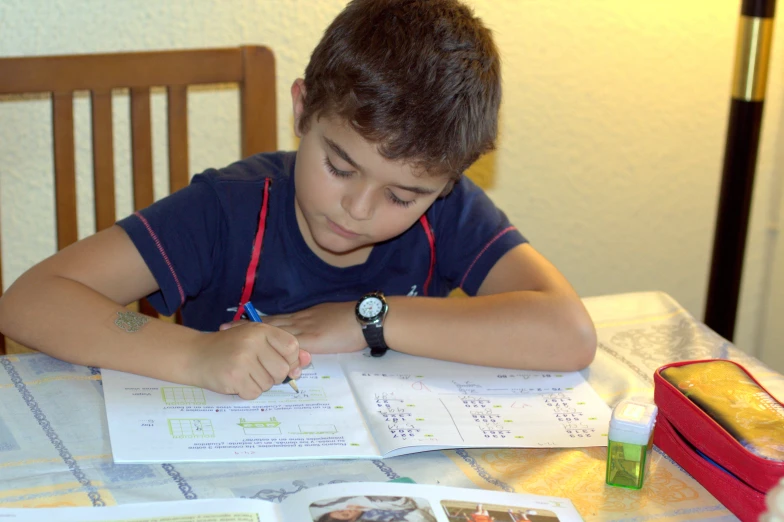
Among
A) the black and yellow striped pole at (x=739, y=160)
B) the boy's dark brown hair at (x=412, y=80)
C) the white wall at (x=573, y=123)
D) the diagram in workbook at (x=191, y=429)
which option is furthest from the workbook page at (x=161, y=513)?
the black and yellow striped pole at (x=739, y=160)

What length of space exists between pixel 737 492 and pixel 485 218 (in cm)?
57

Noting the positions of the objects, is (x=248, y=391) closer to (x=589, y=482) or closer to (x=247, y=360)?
(x=247, y=360)

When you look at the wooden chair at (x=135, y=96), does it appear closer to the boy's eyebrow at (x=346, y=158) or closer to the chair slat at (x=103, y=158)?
the chair slat at (x=103, y=158)

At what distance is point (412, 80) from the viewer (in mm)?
1000

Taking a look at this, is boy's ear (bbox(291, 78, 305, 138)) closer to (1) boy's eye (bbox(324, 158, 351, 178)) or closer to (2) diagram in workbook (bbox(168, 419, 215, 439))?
(1) boy's eye (bbox(324, 158, 351, 178))

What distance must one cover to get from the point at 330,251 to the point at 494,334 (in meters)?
0.29

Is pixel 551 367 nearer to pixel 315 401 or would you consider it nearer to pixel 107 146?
pixel 315 401

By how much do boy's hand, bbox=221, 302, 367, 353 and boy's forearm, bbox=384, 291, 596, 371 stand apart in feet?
0.13

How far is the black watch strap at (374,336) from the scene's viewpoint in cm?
104

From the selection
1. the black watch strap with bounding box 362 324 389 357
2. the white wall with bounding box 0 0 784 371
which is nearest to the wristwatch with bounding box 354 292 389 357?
the black watch strap with bounding box 362 324 389 357

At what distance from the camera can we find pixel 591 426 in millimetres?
907

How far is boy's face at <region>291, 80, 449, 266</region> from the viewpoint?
1018mm

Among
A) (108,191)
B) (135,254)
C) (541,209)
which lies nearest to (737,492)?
(135,254)

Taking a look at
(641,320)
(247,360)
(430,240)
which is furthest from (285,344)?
(641,320)
